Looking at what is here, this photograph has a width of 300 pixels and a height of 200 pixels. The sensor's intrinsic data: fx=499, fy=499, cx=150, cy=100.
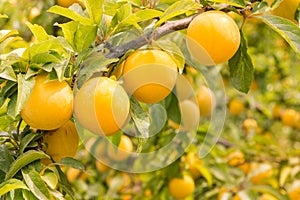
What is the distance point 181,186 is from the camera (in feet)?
5.60

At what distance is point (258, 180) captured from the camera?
1973 mm

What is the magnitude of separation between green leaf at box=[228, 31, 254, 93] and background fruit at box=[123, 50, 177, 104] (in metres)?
0.29

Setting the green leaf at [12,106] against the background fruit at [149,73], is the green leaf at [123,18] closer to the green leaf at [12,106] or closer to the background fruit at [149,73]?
the background fruit at [149,73]

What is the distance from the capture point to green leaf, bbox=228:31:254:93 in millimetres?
1131

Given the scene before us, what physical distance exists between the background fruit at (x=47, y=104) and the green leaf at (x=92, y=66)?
0.04 metres

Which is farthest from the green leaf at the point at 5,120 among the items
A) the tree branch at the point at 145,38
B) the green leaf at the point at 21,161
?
the tree branch at the point at 145,38

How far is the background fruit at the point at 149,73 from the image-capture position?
0.86 meters

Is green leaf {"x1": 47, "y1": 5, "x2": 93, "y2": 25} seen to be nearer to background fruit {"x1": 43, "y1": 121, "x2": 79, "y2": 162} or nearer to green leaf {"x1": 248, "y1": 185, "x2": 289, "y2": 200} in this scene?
background fruit {"x1": 43, "y1": 121, "x2": 79, "y2": 162}

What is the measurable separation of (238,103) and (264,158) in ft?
2.69

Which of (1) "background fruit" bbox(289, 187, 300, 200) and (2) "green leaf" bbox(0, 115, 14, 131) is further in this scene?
(1) "background fruit" bbox(289, 187, 300, 200)

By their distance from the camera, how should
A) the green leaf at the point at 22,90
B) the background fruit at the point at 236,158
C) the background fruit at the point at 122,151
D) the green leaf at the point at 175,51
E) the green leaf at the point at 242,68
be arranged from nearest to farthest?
1. the green leaf at the point at 22,90
2. the green leaf at the point at 175,51
3. the green leaf at the point at 242,68
4. the background fruit at the point at 122,151
5. the background fruit at the point at 236,158

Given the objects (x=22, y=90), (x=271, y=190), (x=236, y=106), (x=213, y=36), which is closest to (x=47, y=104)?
(x=22, y=90)

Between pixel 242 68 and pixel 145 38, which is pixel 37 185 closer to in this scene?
pixel 145 38

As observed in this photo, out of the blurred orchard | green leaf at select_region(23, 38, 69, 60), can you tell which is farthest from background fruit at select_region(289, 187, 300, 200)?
green leaf at select_region(23, 38, 69, 60)
